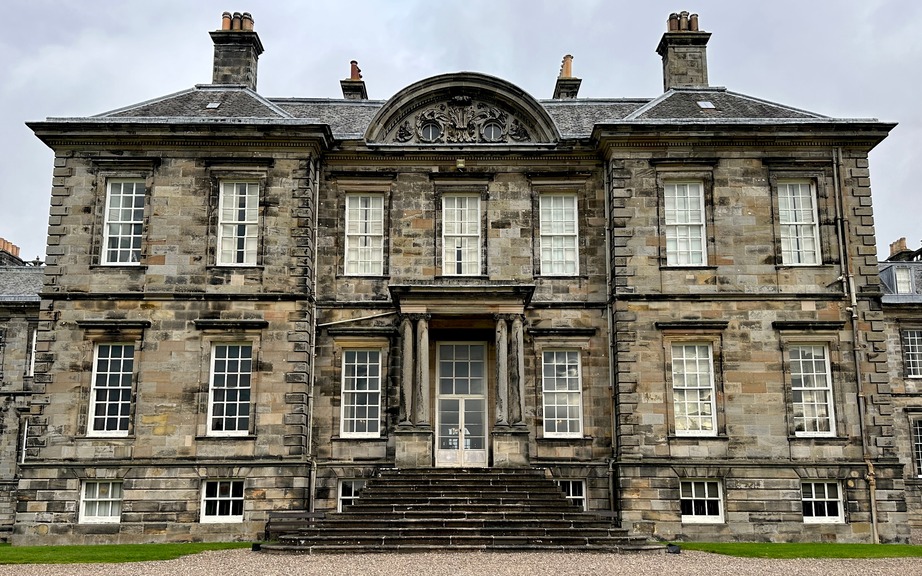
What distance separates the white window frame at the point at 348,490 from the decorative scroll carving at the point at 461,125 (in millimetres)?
8233

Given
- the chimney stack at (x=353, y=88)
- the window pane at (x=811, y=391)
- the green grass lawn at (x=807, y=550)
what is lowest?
the green grass lawn at (x=807, y=550)

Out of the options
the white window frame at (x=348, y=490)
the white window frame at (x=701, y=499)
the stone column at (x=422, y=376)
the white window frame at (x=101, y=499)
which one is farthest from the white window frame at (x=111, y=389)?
the white window frame at (x=701, y=499)

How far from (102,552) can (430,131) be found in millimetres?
11973

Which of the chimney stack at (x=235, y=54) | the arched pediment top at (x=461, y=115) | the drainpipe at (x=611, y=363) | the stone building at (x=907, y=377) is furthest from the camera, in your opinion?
the stone building at (x=907, y=377)

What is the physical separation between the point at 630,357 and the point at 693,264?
273cm

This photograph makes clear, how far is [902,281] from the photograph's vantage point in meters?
33.4

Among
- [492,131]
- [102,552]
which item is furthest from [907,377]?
[102,552]

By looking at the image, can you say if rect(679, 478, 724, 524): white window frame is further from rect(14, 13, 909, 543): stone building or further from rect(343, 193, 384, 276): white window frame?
rect(343, 193, 384, 276): white window frame

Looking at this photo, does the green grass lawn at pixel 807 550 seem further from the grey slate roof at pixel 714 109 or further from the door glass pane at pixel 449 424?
the grey slate roof at pixel 714 109

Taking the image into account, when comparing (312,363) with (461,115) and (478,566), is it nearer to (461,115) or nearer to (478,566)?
(461,115)

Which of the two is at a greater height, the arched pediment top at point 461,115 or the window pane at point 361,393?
the arched pediment top at point 461,115

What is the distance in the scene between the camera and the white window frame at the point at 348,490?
2027 centimetres

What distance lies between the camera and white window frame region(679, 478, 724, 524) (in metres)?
19.4

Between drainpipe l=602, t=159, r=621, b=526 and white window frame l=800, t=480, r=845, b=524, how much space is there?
4.09 m
